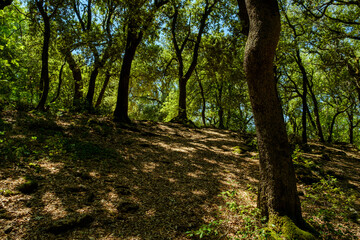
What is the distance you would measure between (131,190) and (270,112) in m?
3.69

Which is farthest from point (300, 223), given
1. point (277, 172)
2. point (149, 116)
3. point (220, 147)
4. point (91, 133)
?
point (149, 116)

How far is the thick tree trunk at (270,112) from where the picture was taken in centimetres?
339

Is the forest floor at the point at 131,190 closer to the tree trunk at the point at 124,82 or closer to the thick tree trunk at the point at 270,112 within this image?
the thick tree trunk at the point at 270,112

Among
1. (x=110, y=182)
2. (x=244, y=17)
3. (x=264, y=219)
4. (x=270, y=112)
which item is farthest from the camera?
(x=110, y=182)

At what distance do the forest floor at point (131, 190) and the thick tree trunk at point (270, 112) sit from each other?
0.65 metres

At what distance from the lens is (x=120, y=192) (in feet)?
14.9

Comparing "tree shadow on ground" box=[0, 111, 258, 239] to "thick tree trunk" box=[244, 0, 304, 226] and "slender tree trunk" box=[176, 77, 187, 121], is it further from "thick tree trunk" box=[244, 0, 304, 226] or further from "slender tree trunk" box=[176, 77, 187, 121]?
"slender tree trunk" box=[176, 77, 187, 121]

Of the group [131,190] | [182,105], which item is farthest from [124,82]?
[131,190]

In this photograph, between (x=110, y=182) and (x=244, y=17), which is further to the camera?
(x=110, y=182)

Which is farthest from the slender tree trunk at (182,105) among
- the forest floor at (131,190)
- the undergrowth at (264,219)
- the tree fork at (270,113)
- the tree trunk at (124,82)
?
the tree fork at (270,113)

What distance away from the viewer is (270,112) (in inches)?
138

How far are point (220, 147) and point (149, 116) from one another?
16375 mm

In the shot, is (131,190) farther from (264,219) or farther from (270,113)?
(270,113)

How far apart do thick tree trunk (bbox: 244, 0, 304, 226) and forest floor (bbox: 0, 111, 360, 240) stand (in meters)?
0.65
